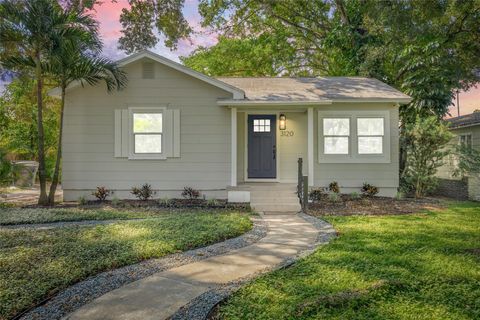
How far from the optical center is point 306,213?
26.2 feet

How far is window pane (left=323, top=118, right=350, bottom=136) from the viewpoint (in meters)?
10.2

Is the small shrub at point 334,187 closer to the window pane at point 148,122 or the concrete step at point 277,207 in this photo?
the concrete step at point 277,207

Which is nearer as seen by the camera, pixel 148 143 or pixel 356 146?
pixel 148 143

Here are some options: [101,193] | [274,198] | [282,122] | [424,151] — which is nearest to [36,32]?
[101,193]

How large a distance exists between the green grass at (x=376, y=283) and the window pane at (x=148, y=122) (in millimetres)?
6262

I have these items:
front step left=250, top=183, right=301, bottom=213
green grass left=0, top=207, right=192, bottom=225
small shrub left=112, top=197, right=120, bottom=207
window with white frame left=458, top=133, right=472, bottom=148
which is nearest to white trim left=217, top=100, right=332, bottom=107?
front step left=250, top=183, right=301, bottom=213

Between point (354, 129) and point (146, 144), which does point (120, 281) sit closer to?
point (146, 144)

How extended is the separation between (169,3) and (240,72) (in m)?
6.45

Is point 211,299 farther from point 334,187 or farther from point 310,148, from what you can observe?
point 334,187

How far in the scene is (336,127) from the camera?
1025cm

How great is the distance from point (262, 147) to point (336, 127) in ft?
7.77

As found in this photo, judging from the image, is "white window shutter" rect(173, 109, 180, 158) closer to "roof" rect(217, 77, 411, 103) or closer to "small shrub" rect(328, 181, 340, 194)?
"roof" rect(217, 77, 411, 103)

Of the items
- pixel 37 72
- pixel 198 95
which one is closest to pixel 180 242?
pixel 198 95

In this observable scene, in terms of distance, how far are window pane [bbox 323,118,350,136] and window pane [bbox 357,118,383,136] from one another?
370 millimetres
